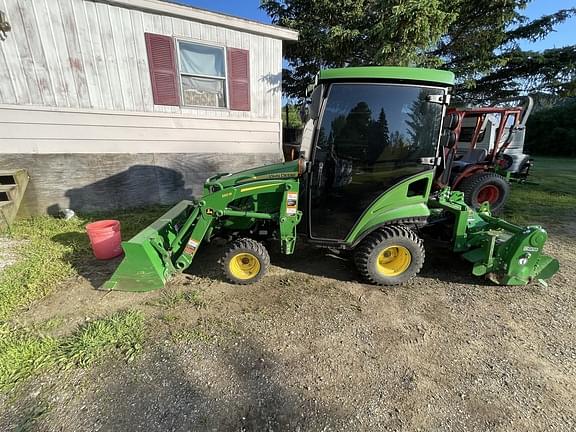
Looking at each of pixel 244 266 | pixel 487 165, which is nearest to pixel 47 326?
pixel 244 266

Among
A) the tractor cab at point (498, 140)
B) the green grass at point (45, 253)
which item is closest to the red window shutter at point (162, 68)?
the green grass at point (45, 253)

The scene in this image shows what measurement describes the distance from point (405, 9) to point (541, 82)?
26.4 feet

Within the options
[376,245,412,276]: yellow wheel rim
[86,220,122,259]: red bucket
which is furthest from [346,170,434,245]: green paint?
[86,220,122,259]: red bucket

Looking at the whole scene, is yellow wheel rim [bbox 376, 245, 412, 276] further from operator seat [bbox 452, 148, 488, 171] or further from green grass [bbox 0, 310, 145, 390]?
operator seat [bbox 452, 148, 488, 171]

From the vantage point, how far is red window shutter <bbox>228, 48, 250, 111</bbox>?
5.82 m

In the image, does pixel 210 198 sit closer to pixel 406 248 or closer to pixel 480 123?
pixel 406 248

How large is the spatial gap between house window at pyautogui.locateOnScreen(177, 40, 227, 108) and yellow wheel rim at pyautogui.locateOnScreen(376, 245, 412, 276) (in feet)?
15.6

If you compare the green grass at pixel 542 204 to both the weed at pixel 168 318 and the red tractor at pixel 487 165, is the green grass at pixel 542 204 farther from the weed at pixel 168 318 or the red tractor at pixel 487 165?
the weed at pixel 168 318

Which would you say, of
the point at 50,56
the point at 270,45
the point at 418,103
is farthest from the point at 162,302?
the point at 270,45

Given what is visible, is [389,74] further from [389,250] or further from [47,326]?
[47,326]

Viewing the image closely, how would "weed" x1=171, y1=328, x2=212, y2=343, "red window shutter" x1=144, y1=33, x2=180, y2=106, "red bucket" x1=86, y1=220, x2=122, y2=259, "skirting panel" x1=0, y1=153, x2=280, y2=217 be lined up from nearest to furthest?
"weed" x1=171, y1=328, x2=212, y2=343 < "red bucket" x1=86, y1=220, x2=122, y2=259 < "skirting panel" x1=0, y1=153, x2=280, y2=217 < "red window shutter" x1=144, y1=33, x2=180, y2=106

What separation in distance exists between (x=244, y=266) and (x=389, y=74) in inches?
95.8

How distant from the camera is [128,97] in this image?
527cm

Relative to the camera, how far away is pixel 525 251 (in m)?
2.86
